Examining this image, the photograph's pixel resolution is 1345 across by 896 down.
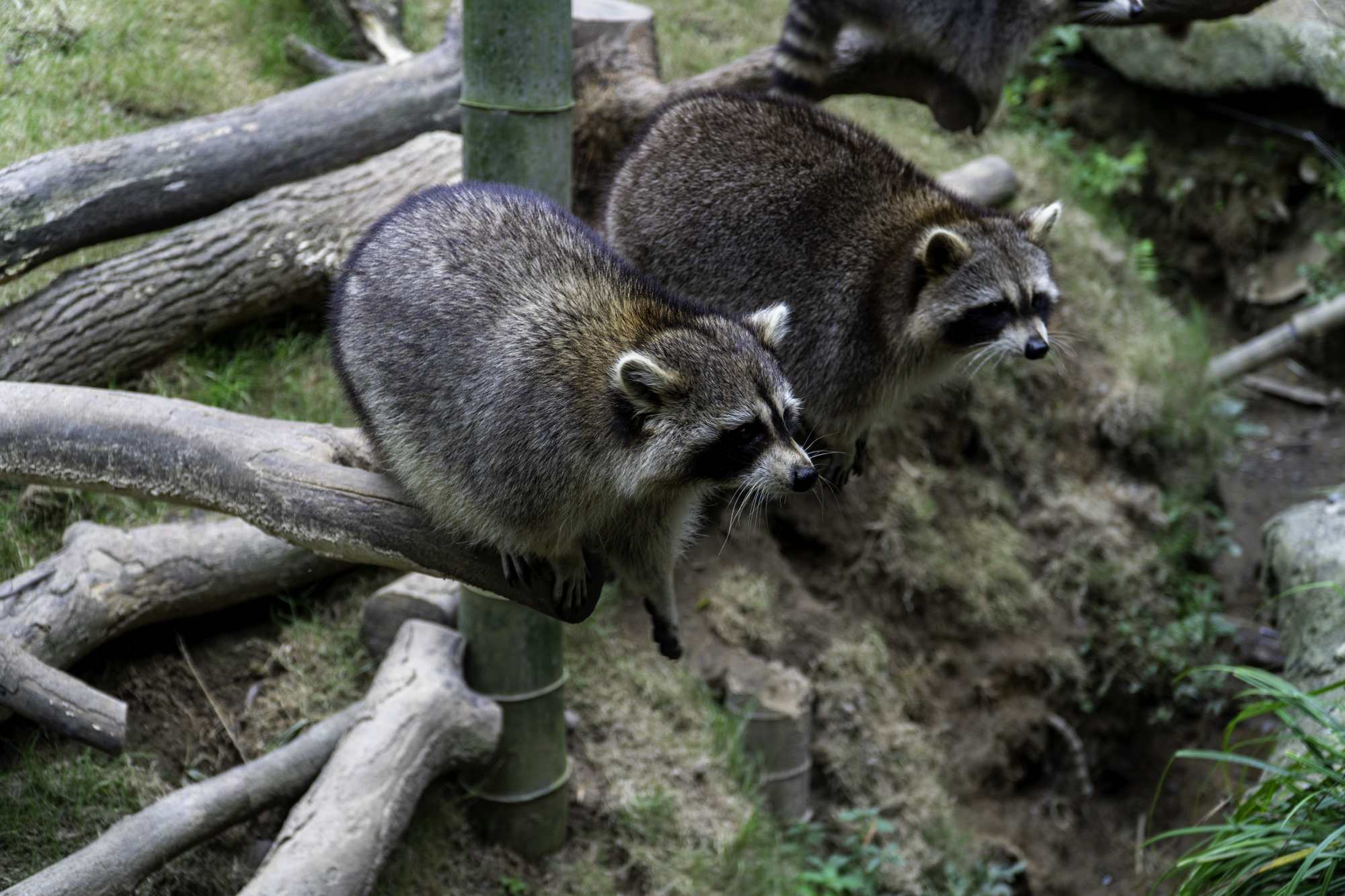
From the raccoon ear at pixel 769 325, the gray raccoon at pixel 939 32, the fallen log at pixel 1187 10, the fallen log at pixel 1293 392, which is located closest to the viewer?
the raccoon ear at pixel 769 325

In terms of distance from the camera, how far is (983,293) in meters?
2.83

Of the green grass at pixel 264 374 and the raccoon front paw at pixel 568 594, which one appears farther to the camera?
the green grass at pixel 264 374

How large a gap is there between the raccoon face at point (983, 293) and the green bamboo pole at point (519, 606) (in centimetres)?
109

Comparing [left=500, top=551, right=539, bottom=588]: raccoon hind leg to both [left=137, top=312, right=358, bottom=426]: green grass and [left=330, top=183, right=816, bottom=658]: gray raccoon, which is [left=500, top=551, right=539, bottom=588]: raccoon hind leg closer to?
[left=330, top=183, right=816, bottom=658]: gray raccoon

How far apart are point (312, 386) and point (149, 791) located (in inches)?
65.7

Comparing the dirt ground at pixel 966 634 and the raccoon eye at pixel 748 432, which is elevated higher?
the raccoon eye at pixel 748 432

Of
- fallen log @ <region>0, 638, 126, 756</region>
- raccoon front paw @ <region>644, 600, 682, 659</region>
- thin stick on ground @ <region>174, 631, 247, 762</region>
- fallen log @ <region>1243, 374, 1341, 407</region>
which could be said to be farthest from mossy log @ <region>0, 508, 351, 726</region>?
fallen log @ <region>1243, 374, 1341, 407</region>

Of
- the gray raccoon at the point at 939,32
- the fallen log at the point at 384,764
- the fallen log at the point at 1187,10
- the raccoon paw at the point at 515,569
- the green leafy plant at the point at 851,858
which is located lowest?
the green leafy plant at the point at 851,858

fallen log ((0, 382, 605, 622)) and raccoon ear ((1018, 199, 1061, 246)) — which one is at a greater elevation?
raccoon ear ((1018, 199, 1061, 246))

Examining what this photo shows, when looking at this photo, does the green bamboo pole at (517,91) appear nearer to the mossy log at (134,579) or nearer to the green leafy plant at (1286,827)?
the mossy log at (134,579)

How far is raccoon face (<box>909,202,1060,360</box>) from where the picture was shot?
2.82 m

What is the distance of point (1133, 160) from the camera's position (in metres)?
7.48

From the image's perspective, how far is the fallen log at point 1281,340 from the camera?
6.96 m

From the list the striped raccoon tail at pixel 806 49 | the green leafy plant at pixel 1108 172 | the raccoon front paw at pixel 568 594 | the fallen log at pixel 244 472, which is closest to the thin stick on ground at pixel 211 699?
the fallen log at pixel 244 472
